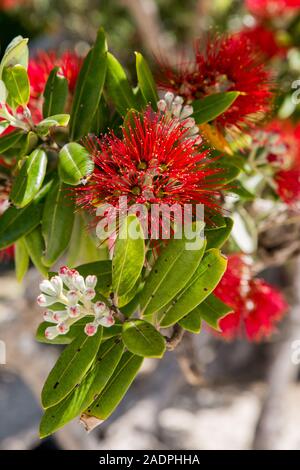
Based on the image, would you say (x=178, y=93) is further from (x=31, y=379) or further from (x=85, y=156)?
(x=31, y=379)

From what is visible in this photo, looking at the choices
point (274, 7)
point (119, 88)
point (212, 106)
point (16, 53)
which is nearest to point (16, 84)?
point (16, 53)

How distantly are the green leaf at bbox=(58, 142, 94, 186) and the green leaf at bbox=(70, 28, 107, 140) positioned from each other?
0.22ft

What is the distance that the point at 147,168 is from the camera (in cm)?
68

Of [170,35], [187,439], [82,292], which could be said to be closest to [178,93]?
[82,292]

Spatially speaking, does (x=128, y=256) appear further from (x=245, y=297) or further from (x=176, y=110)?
(x=245, y=297)

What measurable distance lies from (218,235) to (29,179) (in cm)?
23

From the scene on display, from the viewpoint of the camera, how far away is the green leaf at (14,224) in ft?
2.60

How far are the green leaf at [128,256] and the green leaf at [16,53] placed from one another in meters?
0.23

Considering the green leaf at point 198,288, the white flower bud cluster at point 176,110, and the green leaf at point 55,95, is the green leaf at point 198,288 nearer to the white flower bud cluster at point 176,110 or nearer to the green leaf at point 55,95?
the white flower bud cluster at point 176,110

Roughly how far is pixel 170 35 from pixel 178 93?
11.9ft

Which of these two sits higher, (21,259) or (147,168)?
(147,168)

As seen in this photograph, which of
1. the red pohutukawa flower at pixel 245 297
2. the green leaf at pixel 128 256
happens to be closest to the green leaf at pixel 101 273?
the green leaf at pixel 128 256

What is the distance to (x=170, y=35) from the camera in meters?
4.30

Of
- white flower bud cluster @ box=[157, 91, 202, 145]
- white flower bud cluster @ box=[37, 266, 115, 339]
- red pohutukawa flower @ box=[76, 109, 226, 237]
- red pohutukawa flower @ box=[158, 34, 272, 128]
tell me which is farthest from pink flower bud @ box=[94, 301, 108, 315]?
red pohutukawa flower @ box=[158, 34, 272, 128]
